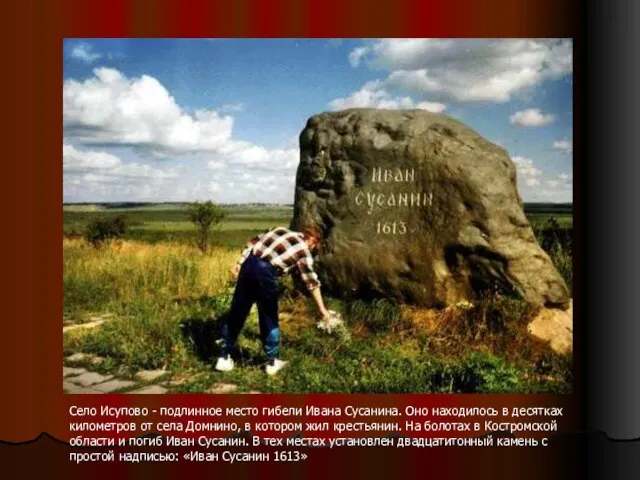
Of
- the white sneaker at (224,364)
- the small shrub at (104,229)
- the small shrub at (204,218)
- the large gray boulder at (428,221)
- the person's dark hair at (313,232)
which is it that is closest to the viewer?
the white sneaker at (224,364)

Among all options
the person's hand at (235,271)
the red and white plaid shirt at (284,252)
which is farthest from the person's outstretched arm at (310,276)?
the person's hand at (235,271)

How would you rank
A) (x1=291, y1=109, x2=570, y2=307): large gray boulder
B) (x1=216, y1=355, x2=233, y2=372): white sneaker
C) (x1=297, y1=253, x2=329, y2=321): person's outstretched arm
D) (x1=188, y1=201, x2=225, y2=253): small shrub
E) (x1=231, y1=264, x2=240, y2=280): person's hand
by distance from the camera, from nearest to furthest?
1. (x1=231, y1=264, x2=240, y2=280): person's hand
2. (x1=297, y1=253, x2=329, y2=321): person's outstretched arm
3. (x1=216, y1=355, x2=233, y2=372): white sneaker
4. (x1=291, y1=109, x2=570, y2=307): large gray boulder
5. (x1=188, y1=201, x2=225, y2=253): small shrub

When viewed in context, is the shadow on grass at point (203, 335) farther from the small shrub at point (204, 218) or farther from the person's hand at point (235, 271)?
the small shrub at point (204, 218)

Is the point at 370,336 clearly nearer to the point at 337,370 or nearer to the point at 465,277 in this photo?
the point at 337,370

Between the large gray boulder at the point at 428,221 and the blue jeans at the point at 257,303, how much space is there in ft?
4.30

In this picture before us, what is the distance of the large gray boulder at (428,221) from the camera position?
7.14m

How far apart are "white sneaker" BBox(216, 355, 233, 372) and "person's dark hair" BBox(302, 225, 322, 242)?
168 centimetres

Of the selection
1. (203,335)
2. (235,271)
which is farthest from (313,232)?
→ (203,335)

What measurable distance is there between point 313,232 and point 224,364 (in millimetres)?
1955

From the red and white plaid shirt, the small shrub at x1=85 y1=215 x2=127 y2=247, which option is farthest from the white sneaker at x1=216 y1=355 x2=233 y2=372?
the small shrub at x1=85 y1=215 x2=127 y2=247

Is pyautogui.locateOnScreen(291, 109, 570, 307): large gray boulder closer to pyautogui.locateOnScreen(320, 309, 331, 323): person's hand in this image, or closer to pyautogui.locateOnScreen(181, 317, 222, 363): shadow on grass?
pyautogui.locateOnScreen(320, 309, 331, 323): person's hand

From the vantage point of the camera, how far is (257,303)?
259 inches

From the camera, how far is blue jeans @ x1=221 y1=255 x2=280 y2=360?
253 inches

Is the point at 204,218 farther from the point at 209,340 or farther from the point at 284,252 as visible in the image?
the point at 284,252
